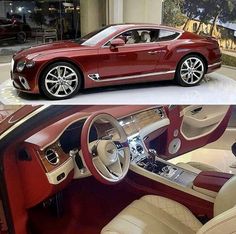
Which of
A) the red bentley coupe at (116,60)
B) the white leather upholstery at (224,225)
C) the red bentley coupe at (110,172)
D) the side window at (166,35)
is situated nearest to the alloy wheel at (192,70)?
the red bentley coupe at (116,60)

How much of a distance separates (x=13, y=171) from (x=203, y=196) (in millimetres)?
523

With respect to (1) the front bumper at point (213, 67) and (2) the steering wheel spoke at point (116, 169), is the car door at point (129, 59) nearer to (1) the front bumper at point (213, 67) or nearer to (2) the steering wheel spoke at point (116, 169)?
(1) the front bumper at point (213, 67)

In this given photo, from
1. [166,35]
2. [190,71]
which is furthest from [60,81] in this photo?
[190,71]

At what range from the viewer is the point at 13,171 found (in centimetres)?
81

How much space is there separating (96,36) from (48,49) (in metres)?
0.43

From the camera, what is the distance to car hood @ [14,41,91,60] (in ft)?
8.08

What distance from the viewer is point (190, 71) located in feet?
9.35

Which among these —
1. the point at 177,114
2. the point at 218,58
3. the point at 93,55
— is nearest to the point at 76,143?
the point at 177,114

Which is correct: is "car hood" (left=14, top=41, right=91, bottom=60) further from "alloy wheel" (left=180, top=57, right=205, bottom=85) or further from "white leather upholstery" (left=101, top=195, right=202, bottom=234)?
"white leather upholstery" (left=101, top=195, right=202, bottom=234)

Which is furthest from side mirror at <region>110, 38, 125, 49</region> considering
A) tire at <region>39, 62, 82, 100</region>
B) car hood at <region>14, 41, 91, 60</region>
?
tire at <region>39, 62, 82, 100</region>

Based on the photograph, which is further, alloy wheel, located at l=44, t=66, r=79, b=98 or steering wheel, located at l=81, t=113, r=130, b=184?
alloy wheel, located at l=44, t=66, r=79, b=98

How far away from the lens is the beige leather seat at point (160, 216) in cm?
85

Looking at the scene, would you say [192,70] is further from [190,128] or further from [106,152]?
[106,152]

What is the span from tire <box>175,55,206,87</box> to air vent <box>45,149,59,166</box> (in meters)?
2.15
